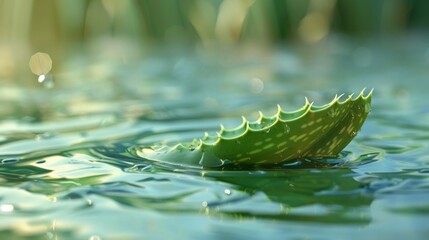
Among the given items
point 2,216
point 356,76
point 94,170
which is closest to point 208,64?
point 356,76

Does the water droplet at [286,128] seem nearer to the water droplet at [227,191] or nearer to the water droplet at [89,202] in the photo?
the water droplet at [227,191]

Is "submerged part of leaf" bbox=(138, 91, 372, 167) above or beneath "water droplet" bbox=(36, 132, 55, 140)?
beneath

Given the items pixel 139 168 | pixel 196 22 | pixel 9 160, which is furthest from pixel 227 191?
pixel 196 22

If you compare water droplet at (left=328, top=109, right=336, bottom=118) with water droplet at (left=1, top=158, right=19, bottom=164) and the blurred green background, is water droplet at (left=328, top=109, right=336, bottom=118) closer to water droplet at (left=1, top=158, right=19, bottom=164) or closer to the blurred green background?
water droplet at (left=1, top=158, right=19, bottom=164)

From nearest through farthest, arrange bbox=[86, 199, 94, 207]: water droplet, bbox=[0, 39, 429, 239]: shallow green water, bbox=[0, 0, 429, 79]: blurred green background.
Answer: bbox=[0, 39, 429, 239]: shallow green water < bbox=[86, 199, 94, 207]: water droplet < bbox=[0, 0, 429, 79]: blurred green background

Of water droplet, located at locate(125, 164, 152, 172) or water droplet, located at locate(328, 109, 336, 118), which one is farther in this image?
water droplet, located at locate(125, 164, 152, 172)

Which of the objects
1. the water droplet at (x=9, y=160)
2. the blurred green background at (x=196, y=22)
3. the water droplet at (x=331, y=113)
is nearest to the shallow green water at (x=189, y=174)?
the water droplet at (x=9, y=160)

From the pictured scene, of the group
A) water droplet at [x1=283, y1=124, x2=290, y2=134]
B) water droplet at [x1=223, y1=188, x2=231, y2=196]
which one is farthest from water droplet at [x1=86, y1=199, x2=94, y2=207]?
water droplet at [x1=283, y1=124, x2=290, y2=134]
